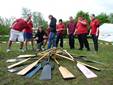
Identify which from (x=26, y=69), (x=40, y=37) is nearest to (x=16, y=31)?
(x=40, y=37)

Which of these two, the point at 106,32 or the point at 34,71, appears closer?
the point at 34,71

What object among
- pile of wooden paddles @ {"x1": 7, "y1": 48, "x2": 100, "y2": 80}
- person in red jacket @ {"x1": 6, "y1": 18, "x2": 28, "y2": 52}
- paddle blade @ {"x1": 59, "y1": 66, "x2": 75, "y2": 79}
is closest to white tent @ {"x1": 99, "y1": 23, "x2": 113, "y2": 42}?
→ person in red jacket @ {"x1": 6, "y1": 18, "x2": 28, "y2": 52}

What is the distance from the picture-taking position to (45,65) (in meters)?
13.1

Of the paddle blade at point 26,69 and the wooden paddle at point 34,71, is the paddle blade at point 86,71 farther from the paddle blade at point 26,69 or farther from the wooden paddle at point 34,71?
the paddle blade at point 26,69

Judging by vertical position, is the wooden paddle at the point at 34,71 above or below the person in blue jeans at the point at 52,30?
below

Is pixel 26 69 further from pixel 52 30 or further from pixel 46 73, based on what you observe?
pixel 52 30

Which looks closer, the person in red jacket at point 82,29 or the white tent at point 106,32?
the person in red jacket at point 82,29

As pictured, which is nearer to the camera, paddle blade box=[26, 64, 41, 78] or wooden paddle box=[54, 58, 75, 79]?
wooden paddle box=[54, 58, 75, 79]

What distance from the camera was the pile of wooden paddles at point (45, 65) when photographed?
12180 millimetres

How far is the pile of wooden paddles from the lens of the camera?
1218 centimetres

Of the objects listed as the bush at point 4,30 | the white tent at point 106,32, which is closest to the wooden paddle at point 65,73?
the bush at point 4,30

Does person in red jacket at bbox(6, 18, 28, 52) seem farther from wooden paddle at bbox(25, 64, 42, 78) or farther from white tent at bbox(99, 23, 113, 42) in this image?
white tent at bbox(99, 23, 113, 42)

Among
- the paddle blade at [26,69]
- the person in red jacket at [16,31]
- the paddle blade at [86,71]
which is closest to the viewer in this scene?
the paddle blade at [86,71]

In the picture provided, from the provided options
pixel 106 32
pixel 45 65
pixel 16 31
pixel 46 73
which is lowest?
pixel 46 73
